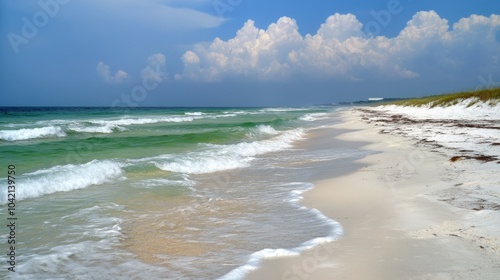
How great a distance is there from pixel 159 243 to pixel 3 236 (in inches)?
105

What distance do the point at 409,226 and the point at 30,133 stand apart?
87.4ft

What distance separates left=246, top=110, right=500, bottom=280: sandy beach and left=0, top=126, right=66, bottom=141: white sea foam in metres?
22.9

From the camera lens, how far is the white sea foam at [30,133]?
24281mm

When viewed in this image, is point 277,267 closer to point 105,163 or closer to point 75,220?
point 75,220

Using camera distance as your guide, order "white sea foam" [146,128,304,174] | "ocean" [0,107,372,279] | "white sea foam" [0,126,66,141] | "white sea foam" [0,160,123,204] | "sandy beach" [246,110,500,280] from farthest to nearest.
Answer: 1. "white sea foam" [0,126,66,141]
2. "white sea foam" [146,128,304,174]
3. "white sea foam" [0,160,123,204]
4. "ocean" [0,107,372,279]
5. "sandy beach" [246,110,500,280]

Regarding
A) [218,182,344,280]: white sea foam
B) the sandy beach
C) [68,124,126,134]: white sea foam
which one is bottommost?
[218,182,344,280]: white sea foam

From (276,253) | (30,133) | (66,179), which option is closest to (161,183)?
(66,179)

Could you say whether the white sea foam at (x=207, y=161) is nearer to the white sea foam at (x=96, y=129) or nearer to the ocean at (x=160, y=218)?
the ocean at (x=160, y=218)

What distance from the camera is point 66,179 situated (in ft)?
32.0

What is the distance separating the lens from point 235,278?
4098mm

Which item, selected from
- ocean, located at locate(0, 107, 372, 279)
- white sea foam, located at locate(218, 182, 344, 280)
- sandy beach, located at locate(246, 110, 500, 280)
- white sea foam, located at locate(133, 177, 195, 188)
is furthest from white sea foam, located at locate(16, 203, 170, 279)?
white sea foam, located at locate(133, 177, 195, 188)

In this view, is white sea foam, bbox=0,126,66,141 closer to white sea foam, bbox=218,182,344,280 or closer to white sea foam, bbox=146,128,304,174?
white sea foam, bbox=146,128,304,174

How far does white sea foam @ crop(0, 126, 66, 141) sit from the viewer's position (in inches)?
956

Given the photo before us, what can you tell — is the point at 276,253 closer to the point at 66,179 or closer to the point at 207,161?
the point at 66,179
